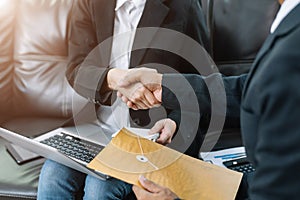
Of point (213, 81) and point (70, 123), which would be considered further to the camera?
point (70, 123)

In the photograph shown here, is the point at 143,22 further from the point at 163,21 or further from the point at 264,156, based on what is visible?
the point at 264,156

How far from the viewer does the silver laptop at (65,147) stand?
1.20m

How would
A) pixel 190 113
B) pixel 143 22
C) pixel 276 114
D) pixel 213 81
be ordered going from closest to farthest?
pixel 276 114 → pixel 213 81 → pixel 190 113 → pixel 143 22

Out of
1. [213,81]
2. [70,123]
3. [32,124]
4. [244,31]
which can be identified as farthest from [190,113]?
[32,124]

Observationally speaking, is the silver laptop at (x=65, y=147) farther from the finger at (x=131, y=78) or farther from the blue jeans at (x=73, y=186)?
the finger at (x=131, y=78)

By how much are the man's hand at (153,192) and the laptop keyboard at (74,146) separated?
0.30 meters

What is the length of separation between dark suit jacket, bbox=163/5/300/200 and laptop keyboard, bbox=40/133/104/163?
690mm

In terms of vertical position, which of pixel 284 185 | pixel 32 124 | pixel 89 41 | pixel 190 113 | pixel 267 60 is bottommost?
pixel 32 124

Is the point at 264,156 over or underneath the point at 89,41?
over

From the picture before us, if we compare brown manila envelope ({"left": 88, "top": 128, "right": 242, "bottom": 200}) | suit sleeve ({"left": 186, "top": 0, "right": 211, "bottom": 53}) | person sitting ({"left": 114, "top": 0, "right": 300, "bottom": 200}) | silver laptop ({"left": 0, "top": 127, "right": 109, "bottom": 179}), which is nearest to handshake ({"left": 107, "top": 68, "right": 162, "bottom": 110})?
brown manila envelope ({"left": 88, "top": 128, "right": 242, "bottom": 200})

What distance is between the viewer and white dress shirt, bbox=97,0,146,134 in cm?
143

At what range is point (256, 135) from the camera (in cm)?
70

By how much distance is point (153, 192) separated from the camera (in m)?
1.00

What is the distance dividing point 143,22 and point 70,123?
1.42 feet
